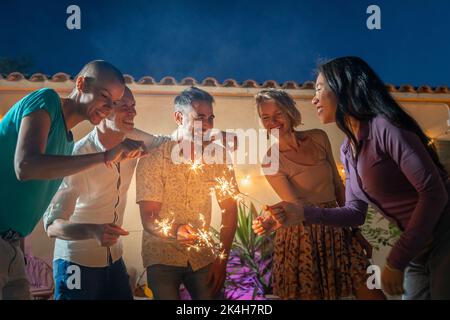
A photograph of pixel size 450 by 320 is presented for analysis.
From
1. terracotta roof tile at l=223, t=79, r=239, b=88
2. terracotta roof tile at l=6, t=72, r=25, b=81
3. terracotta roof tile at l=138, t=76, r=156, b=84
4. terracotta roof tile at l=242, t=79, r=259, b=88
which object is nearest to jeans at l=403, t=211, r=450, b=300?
terracotta roof tile at l=242, t=79, r=259, b=88

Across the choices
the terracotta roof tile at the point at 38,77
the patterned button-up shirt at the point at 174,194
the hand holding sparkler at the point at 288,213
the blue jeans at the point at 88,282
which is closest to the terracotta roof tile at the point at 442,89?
the hand holding sparkler at the point at 288,213

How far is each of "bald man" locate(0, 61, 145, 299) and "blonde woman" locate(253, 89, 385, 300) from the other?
4.65 feet

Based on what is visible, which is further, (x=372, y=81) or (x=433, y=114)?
(x=433, y=114)

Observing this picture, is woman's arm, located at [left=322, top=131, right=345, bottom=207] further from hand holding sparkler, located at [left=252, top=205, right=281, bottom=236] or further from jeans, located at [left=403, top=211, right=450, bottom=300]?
jeans, located at [left=403, top=211, right=450, bottom=300]

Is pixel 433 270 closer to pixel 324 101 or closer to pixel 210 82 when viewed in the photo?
pixel 324 101

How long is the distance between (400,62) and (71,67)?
10.9ft

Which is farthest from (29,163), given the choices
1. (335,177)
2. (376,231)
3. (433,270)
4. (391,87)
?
(391,87)

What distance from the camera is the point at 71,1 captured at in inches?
183

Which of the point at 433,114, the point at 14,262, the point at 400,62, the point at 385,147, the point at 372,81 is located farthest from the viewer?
the point at 400,62

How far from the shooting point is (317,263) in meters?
4.06

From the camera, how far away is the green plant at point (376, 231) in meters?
4.12

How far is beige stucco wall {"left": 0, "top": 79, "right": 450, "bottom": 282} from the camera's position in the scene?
4278mm
